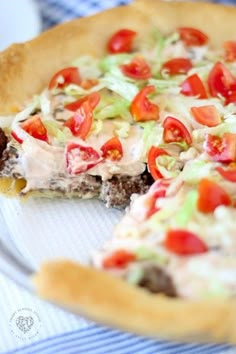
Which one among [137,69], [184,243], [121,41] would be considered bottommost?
[184,243]

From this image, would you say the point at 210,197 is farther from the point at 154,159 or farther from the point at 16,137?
the point at 16,137

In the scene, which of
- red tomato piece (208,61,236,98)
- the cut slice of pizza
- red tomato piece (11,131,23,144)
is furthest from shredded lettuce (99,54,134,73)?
red tomato piece (11,131,23,144)

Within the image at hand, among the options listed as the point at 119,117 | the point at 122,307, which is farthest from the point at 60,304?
the point at 119,117

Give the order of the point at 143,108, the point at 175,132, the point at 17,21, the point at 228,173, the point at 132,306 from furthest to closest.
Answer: the point at 17,21 → the point at 143,108 → the point at 175,132 → the point at 228,173 → the point at 132,306

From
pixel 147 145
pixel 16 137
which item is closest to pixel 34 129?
pixel 16 137

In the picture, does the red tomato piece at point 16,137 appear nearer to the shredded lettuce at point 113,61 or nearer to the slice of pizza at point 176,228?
the slice of pizza at point 176,228

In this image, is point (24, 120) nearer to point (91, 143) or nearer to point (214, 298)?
point (91, 143)
